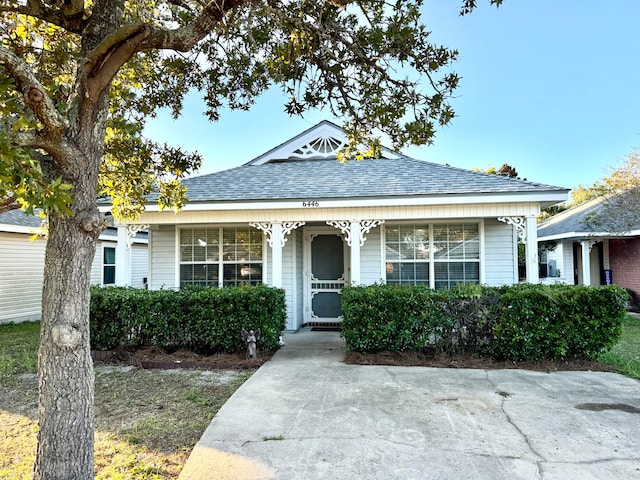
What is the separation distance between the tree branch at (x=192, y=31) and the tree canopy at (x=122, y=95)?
1 cm

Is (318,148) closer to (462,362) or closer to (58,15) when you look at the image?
(462,362)

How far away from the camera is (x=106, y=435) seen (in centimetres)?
361

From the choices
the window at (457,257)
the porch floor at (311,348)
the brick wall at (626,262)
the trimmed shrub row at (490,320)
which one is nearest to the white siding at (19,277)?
the porch floor at (311,348)

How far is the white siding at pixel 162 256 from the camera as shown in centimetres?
897

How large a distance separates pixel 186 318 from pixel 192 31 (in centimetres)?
451

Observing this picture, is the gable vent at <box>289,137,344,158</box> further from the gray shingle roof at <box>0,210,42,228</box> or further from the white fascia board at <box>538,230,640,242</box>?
the white fascia board at <box>538,230,640,242</box>

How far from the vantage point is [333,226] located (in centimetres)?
836

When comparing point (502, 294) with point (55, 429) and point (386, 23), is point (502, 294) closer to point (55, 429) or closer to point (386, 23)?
point (386, 23)

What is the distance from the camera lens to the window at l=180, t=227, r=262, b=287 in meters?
8.90

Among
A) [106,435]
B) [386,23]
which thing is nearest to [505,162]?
[386,23]

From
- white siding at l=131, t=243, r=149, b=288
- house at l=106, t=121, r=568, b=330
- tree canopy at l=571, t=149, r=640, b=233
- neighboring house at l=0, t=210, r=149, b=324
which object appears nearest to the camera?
house at l=106, t=121, r=568, b=330

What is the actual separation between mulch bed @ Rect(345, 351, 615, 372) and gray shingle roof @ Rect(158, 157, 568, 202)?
291 centimetres

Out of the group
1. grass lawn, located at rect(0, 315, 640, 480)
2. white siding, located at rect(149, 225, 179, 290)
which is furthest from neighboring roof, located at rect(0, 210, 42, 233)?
grass lawn, located at rect(0, 315, 640, 480)

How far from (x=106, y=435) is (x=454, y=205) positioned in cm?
637
